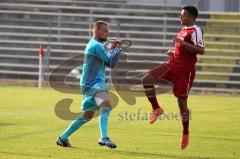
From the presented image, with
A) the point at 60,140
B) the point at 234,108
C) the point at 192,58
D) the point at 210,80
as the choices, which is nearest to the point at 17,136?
the point at 60,140

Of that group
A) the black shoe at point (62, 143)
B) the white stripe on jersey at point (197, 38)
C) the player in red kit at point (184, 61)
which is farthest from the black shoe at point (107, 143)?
the white stripe on jersey at point (197, 38)

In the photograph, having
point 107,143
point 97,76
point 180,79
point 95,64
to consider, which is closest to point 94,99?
point 97,76

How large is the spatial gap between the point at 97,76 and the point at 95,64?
0.55 feet

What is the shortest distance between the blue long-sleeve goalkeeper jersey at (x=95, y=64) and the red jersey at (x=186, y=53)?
3.19 ft

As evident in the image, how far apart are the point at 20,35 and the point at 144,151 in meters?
23.1

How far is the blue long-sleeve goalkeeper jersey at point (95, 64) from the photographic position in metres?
9.32

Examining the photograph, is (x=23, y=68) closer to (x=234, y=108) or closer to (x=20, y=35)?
(x=20, y=35)

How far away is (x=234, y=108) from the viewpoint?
19.4m

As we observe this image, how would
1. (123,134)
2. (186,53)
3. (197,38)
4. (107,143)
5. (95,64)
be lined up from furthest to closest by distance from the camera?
(123,134) < (186,53) < (197,38) < (95,64) < (107,143)

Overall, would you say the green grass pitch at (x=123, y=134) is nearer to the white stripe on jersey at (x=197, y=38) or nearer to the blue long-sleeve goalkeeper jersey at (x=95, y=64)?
the blue long-sleeve goalkeeper jersey at (x=95, y=64)

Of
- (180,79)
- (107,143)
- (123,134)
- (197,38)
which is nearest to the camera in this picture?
(107,143)

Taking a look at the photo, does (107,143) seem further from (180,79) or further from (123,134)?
(123,134)

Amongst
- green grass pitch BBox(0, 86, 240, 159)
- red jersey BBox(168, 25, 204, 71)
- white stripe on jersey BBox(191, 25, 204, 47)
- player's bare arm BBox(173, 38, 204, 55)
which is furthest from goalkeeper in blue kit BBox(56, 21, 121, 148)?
white stripe on jersey BBox(191, 25, 204, 47)

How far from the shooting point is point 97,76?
9.45m
